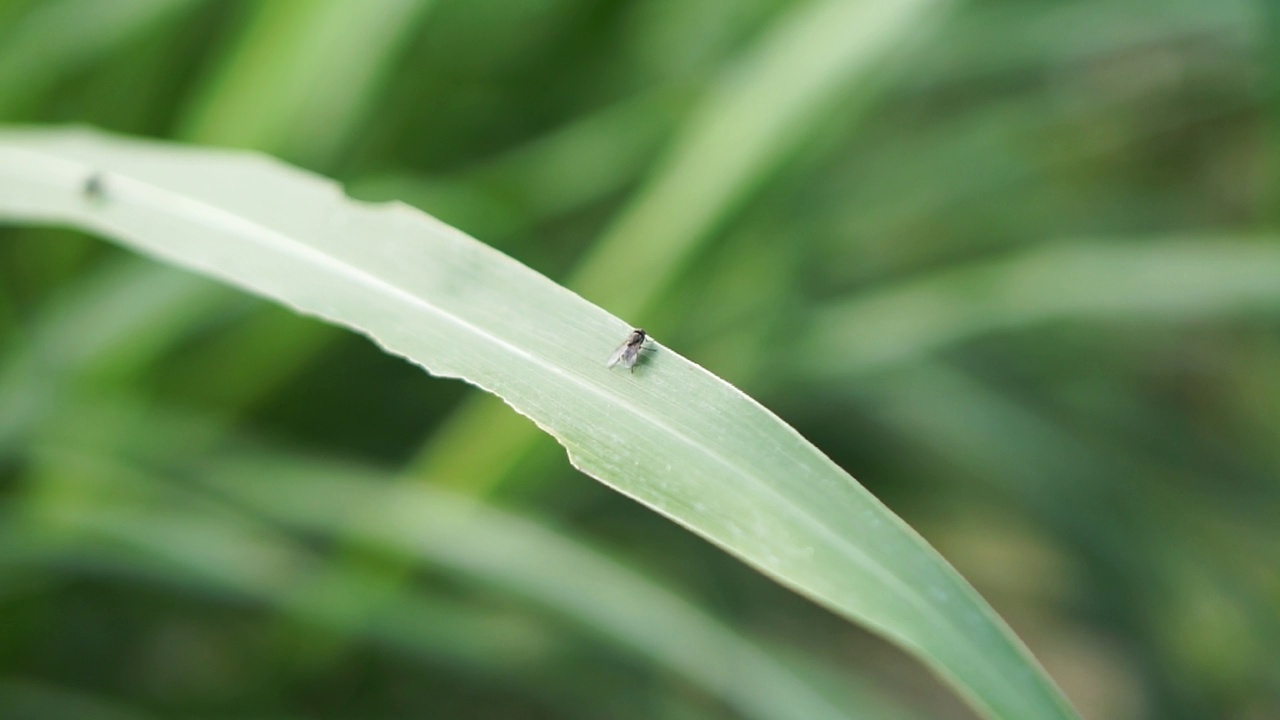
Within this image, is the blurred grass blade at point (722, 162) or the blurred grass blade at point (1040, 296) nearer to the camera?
the blurred grass blade at point (722, 162)

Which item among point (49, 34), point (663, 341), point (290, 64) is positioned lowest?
point (663, 341)

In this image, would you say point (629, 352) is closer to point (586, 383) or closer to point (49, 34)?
point (586, 383)

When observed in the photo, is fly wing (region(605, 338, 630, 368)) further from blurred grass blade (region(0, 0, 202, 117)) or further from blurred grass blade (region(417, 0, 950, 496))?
blurred grass blade (region(0, 0, 202, 117))

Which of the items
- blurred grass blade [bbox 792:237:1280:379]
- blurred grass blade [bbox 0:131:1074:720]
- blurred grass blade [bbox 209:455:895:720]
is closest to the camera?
blurred grass blade [bbox 0:131:1074:720]

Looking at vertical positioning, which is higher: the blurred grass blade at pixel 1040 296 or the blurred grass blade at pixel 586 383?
the blurred grass blade at pixel 1040 296

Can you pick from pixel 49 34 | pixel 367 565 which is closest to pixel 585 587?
pixel 367 565

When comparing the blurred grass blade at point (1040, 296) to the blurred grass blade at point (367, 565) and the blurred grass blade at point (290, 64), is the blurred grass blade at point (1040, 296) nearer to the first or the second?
the blurred grass blade at point (367, 565)

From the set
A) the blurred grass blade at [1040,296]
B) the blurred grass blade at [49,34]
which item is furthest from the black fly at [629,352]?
the blurred grass blade at [49,34]

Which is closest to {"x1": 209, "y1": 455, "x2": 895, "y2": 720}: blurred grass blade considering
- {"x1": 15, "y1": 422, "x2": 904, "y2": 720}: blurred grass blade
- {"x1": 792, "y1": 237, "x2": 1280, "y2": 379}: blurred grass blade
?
{"x1": 15, "y1": 422, "x2": 904, "y2": 720}: blurred grass blade
